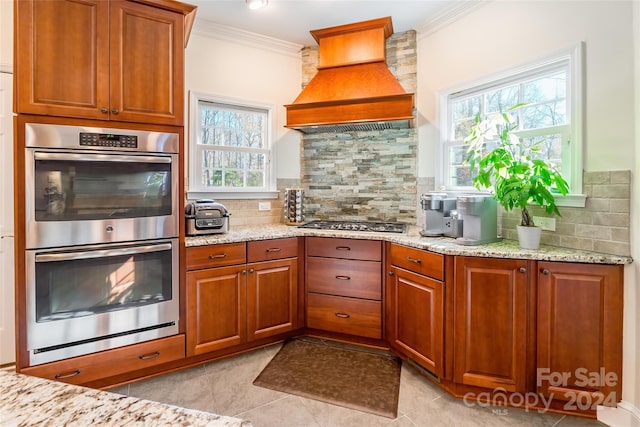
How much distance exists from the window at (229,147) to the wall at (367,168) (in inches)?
18.1

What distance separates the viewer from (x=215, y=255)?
7.93 feet

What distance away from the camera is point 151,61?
7.18 feet

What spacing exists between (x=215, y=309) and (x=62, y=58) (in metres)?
1.85

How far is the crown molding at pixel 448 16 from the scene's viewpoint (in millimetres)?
2643

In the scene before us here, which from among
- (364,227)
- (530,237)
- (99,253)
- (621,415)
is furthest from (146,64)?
(621,415)

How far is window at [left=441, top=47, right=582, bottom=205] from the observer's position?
208cm

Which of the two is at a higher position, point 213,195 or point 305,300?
point 213,195

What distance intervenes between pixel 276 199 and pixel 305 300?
1133 millimetres

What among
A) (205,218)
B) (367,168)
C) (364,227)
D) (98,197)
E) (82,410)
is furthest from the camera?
(367,168)

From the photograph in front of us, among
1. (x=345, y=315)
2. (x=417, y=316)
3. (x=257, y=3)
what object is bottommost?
(x=345, y=315)

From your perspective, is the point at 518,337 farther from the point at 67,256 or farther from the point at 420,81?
the point at 67,256

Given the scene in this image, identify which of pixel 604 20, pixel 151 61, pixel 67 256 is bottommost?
pixel 67 256

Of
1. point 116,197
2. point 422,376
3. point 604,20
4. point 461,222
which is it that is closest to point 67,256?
point 116,197

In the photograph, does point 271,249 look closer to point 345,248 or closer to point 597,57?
point 345,248
